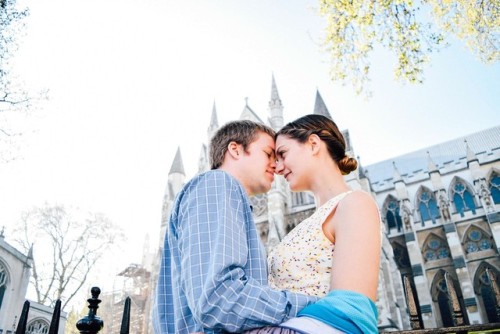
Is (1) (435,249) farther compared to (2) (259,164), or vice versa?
(1) (435,249)

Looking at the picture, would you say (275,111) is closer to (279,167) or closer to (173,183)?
(173,183)

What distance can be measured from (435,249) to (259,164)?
96.0 feet

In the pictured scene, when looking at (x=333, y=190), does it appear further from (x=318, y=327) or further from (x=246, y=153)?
(x=318, y=327)

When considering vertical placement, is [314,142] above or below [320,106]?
below

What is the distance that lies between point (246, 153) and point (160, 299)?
864 millimetres

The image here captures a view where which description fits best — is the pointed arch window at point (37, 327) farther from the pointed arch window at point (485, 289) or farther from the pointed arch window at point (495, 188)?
the pointed arch window at point (495, 188)

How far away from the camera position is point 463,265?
23500 mm

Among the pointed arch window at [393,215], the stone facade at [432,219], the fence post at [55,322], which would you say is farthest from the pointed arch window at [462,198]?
the fence post at [55,322]

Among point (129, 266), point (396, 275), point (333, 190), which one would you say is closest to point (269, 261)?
point (333, 190)

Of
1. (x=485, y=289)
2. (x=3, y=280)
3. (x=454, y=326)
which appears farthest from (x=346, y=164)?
(x=485, y=289)

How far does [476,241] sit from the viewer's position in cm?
2547

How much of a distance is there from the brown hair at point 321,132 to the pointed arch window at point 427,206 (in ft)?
97.8

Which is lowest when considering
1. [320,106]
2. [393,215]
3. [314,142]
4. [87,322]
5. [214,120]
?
[87,322]

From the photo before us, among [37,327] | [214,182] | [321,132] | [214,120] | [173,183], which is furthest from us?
[214,120]
